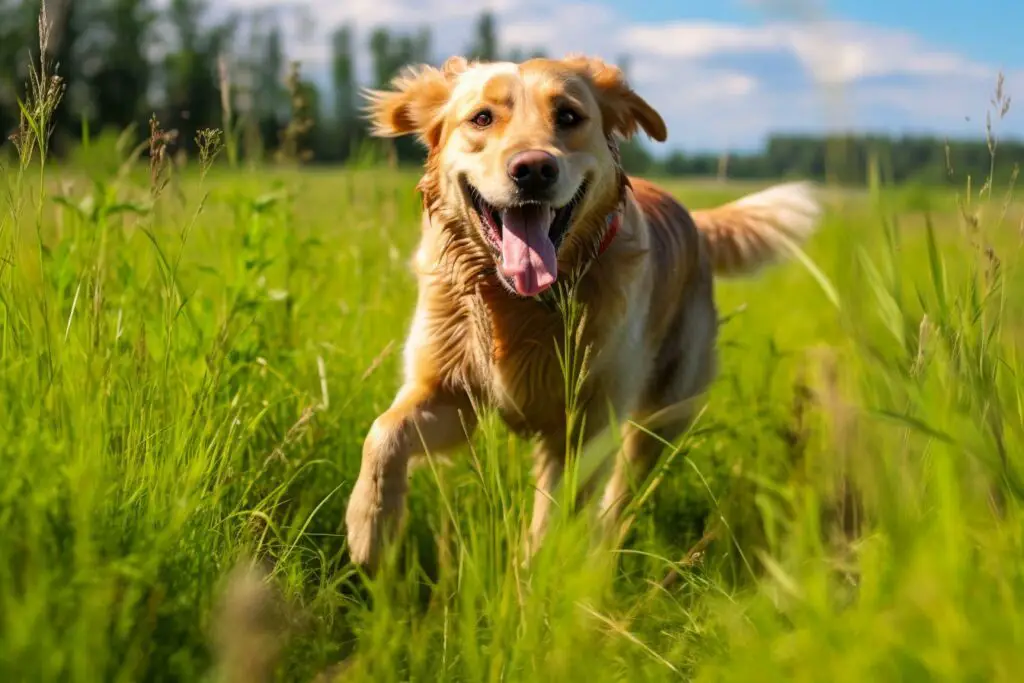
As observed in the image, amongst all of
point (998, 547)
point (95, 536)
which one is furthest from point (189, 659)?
point (998, 547)

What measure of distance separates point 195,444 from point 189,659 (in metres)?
0.79

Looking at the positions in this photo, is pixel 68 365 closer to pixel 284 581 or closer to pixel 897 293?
pixel 284 581

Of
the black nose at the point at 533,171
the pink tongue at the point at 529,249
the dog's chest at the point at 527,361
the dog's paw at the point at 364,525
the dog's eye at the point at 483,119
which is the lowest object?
the dog's paw at the point at 364,525

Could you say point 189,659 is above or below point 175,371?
below

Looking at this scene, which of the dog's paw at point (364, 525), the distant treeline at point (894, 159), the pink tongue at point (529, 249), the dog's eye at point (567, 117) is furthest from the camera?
the dog's eye at point (567, 117)

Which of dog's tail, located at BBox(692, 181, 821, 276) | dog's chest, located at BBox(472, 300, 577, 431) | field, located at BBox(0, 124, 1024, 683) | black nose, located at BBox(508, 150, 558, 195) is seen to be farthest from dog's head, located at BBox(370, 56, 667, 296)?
dog's tail, located at BBox(692, 181, 821, 276)

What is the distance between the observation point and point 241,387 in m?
2.98

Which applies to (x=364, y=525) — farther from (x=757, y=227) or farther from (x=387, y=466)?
(x=757, y=227)

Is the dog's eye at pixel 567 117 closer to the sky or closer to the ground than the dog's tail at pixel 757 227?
closer to the sky

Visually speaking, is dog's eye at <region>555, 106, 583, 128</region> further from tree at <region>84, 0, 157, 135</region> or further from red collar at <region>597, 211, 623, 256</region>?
tree at <region>84, 0, 157, 135</region>

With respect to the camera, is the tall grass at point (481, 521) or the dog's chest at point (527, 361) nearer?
the tall grass at point (481, 521)

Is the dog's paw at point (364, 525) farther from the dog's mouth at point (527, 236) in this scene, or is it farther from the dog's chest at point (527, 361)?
the dog's mouth at point (527, 236)

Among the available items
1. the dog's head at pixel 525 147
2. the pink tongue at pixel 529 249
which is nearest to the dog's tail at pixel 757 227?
the dog's head at pixel 525 147

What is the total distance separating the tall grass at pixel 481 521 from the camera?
1.58 metres
